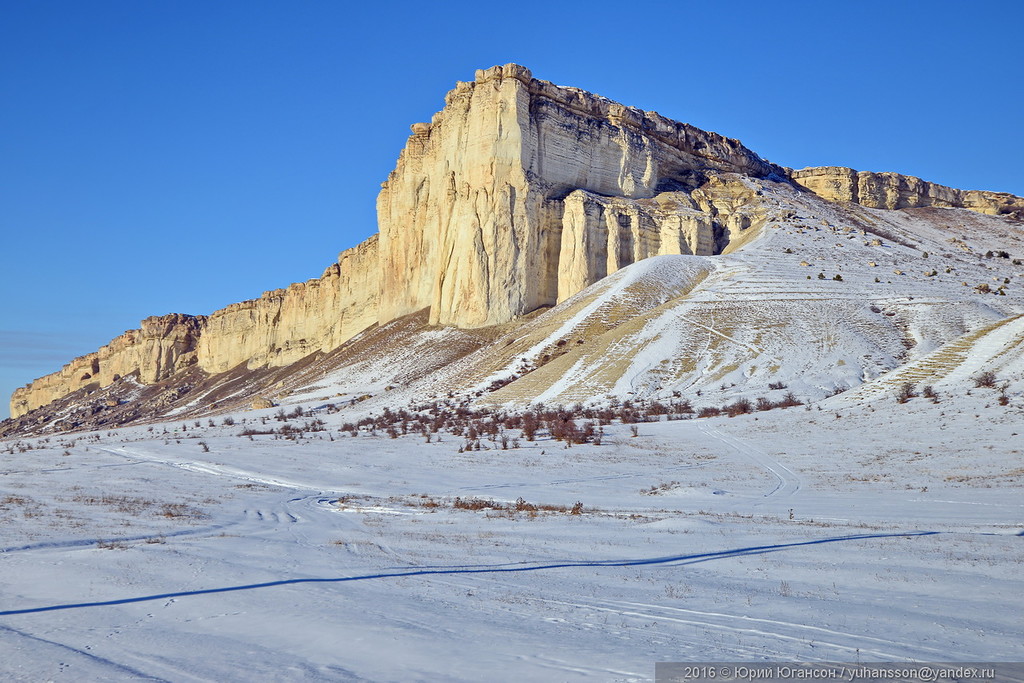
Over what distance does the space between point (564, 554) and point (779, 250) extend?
50753mm

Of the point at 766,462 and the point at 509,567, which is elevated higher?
the point at 766,462

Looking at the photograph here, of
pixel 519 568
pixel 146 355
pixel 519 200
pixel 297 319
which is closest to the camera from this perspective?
pixel 519 568

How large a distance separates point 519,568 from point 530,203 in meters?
51.7

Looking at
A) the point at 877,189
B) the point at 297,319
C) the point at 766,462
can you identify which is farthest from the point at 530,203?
→ the point at 877,189

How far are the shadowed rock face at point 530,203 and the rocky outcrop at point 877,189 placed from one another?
0.16 metres

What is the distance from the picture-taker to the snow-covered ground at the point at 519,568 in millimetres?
6496

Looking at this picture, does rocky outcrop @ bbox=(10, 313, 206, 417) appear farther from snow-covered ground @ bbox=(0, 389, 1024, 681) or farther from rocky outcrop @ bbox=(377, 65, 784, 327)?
snow-covered ground @ bbox=(0, 389, 1024, 681)

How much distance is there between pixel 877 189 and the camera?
291ft

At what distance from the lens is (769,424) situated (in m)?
26.3

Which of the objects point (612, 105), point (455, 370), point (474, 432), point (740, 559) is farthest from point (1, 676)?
point (612, 105)

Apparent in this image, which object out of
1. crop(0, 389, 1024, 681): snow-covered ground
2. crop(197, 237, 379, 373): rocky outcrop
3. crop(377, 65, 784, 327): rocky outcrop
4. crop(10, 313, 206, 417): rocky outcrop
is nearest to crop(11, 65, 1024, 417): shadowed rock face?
crop(377, 65, 784, 327): rocky outcrop

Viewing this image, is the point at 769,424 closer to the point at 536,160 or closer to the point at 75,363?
the point at 536,160

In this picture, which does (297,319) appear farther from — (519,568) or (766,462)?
(519,568)

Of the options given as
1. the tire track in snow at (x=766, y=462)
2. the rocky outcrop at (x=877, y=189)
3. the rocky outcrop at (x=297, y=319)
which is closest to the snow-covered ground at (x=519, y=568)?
the tire track in snow at (x=766, y=462)
